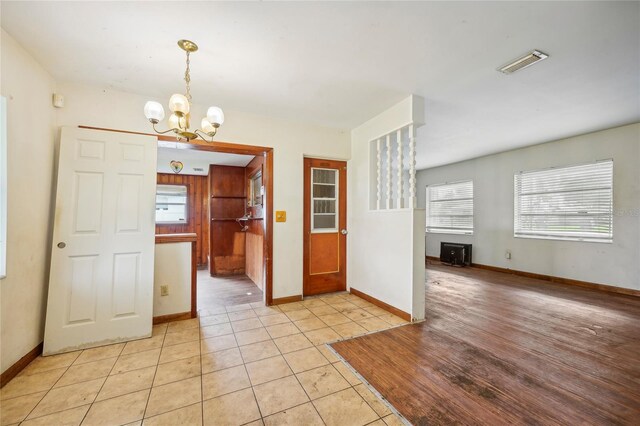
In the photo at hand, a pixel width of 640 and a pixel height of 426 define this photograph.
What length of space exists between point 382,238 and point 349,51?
2214 mm

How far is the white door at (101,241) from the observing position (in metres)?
2.46

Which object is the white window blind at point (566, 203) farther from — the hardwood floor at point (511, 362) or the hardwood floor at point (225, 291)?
the hardwood floor at point (225, 291)

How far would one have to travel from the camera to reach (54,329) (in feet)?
7.85

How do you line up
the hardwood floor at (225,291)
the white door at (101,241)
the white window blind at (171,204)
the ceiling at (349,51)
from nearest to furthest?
the ceiling at (349,51) → the white door at (101,241) → the hardwood floor at (225,291) → the white window blind at (171,204)

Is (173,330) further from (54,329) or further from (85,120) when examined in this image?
(85,120)

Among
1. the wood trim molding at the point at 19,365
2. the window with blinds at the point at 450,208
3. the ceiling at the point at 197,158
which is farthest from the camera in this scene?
the window with blinds at the point at 450,208

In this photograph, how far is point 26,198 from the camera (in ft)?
7.19

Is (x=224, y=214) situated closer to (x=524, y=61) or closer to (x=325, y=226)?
(x=325, y=226)

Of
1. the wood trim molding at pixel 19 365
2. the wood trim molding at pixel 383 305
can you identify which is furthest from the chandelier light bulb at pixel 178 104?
the wood trim molding at pixel 383 305

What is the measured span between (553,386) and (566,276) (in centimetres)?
393

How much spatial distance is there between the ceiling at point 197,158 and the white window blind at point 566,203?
5.53 m

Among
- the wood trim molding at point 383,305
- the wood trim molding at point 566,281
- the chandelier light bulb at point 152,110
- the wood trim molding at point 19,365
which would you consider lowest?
the wood trim molding at point 19,365

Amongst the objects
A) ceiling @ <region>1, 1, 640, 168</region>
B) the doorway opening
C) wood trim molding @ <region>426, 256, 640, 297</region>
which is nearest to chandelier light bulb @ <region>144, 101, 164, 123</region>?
ceiling @ <region>1, 1, 640, 168</region>

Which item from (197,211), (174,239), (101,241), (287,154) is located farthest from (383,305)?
(197,211)
